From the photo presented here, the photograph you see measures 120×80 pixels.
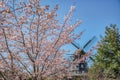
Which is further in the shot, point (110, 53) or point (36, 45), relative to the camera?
point (110, 53)

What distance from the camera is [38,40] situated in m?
6.84

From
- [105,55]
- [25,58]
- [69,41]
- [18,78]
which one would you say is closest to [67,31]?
[69,41]

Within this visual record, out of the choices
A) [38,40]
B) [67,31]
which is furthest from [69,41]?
[38,40]

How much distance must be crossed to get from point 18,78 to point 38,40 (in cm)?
121

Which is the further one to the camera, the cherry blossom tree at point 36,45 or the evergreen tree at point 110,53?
the evergreen tree at point 110,53

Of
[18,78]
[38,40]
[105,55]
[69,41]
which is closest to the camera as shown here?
[18,78]

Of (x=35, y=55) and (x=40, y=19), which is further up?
(x=40, y=19)

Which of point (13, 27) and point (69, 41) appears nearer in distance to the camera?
point (13, 27)

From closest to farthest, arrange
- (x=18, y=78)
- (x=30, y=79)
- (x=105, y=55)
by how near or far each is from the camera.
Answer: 1. (x=18, y=78)
2. (x=30, y=79)
3. (x=105, y=55)

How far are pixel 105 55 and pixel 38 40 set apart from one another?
18.7 meters

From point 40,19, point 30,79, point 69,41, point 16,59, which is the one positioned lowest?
point 30,79

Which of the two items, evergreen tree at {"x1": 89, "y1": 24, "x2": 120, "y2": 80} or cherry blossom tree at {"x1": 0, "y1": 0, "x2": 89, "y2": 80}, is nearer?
cherry blossom tree at {"x1": 0, "y1": 0, "x2": 89, "y2": 80}

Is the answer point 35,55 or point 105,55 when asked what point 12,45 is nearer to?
point 35,55

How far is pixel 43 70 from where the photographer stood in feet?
20.8
